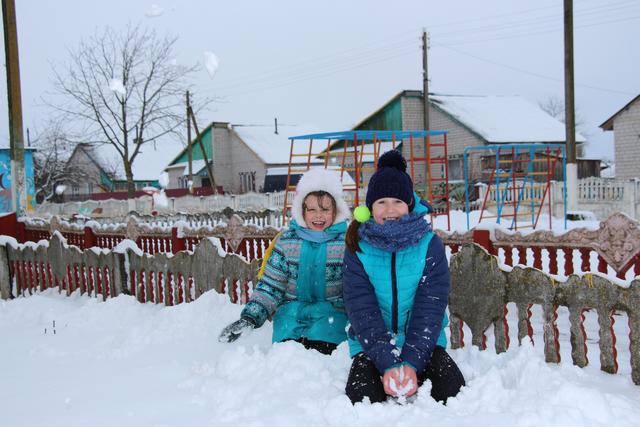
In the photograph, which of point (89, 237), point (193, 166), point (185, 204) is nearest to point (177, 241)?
point (89, 237)

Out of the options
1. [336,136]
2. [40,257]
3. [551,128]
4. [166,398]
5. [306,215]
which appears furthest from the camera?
[551,128]

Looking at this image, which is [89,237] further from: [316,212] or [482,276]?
[482,276]

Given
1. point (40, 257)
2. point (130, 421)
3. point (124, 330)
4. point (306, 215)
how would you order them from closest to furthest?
point (130, 421)
point (306, 215)
point (124, 330)
point (40, 257)

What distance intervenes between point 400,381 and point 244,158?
41.9 m

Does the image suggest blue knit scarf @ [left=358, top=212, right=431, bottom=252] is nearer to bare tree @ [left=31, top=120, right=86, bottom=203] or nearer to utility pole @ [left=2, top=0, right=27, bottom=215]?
utility pole @ [left=2, top=0, right=27, bottom=215]

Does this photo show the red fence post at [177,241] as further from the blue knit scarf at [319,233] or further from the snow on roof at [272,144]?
the snow on roof at [272,144]

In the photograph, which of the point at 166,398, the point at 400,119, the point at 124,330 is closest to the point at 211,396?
the point at 166,398

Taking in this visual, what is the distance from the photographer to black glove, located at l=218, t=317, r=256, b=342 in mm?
3797

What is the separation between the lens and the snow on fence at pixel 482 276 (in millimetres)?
3643

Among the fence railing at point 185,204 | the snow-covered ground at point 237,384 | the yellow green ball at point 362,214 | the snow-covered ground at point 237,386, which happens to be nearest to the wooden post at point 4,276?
the snow-covered ground at point 237,384

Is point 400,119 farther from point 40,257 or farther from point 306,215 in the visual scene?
point 306,215

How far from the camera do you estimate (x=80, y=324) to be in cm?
565

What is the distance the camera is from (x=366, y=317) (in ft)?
10.3

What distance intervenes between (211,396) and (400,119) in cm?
3119
